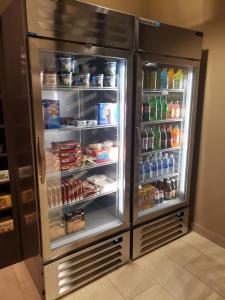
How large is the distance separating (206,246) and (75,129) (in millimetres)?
1731

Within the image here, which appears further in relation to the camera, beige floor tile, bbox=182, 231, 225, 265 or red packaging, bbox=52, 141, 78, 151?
beige floor tile, bbox=182, 231, 225, 265

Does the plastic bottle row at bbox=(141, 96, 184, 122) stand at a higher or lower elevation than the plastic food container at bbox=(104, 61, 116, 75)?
lower

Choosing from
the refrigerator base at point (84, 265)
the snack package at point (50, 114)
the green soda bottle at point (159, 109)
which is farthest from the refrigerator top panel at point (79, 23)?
the refrigerator base at point (84, 265)

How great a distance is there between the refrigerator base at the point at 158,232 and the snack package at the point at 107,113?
0.96 metres

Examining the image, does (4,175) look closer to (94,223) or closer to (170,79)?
(94,223)

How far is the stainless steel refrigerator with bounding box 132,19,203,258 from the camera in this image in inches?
75.2

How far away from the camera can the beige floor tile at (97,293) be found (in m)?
1.80

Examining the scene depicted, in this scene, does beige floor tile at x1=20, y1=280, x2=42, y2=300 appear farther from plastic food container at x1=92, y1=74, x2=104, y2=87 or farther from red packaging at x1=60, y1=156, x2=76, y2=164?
plastic food container at x1=92, y1=74, x2=104, y2=87

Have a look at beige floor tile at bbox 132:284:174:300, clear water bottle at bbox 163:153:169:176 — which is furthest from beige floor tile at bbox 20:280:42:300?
clear water bottle at bbox 163:153:169:176

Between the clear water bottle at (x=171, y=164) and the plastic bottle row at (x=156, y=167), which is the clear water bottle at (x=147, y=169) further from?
the clear water bottle at (x=171, y=164)

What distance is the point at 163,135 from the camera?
2.33 m

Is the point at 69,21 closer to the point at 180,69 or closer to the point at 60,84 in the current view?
the point at 60,84

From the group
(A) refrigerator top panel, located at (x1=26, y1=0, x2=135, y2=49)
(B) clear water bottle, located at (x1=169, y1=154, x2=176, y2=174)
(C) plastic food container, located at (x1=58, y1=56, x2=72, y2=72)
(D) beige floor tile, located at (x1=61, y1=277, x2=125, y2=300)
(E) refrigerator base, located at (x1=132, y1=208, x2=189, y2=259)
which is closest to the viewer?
(A) refrigerator top panel, located at (x1=26, y1=0, x2=135, y2=49)

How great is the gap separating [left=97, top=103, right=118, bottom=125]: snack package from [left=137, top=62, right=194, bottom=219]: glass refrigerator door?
29cm
